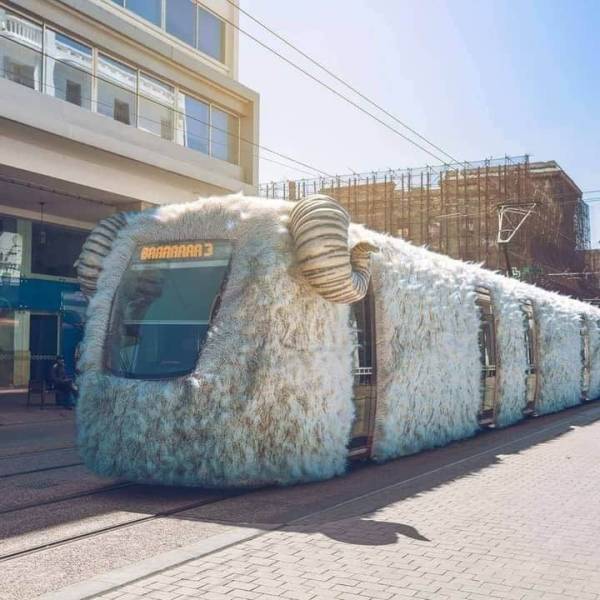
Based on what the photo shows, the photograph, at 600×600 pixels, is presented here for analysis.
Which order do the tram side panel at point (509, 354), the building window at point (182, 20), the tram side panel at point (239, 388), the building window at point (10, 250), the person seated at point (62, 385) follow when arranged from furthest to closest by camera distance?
the building window at point (182, 20)
the building window at point (10, 250)
the person seated at point (62, 385)
the tram side panel at point (509, 354)
the tram side panel at point (239, 388)

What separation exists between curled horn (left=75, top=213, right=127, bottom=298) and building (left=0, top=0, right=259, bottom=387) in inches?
331

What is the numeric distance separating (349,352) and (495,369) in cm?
530

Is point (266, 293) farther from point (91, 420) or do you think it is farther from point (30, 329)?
point (30, 329)

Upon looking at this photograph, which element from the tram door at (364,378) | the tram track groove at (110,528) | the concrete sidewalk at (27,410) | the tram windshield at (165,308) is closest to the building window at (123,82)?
the concrete sidewalk at (27,410)

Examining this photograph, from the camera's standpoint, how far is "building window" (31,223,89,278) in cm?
2400

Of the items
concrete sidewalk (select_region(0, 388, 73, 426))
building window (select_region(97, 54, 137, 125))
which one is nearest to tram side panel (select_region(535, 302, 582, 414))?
concrete sidewalk (select_region(0, 388, 73, 426))

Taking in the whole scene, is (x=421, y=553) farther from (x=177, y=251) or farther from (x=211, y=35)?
(x=211, y=35)

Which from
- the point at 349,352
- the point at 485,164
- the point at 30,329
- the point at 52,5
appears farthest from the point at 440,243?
the point at 349,352

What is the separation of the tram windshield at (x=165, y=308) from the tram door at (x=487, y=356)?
546 cm

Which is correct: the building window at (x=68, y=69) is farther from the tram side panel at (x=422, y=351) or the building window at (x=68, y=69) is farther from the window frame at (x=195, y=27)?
the tram side panel at (x=422, y=351)

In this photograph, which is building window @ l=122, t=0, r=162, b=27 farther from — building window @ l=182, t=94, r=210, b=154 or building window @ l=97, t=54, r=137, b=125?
building window @ l=182, t=94, r=210, b=154

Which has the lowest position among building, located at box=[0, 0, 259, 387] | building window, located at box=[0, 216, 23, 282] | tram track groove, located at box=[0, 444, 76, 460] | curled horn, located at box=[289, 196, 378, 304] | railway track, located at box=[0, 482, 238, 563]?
tram track groove, located at box=[0, 444, 76, 460]

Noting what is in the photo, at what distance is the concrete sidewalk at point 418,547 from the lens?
4688 millimetres

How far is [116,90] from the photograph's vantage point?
19.8 metres
